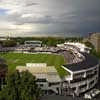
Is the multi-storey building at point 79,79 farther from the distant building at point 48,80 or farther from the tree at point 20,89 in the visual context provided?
the tree at point 20,89

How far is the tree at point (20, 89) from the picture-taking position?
16719mm

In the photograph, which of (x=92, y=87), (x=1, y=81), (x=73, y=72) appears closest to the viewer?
(x=1, y=81)

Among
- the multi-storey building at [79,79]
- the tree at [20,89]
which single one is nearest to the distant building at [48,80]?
the multi-storey building at [79,79]

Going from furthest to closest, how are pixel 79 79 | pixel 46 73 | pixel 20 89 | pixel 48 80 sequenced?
pixel 79 79
pixel 46 73
pixel 48 80
pixel 20 89

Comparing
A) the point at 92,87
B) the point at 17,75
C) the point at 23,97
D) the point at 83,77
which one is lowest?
the point at 92,87

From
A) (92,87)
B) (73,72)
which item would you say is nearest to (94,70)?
(92,87)

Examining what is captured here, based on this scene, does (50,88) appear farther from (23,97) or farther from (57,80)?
(23,97)

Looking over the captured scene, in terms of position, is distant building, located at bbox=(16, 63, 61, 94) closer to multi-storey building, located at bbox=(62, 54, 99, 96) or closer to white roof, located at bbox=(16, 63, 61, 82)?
white roof, located at bbox=(16, 63, 61, 82)

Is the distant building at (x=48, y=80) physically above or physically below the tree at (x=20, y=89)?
below

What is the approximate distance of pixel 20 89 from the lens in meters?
17.2

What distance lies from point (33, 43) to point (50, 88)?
315 ft

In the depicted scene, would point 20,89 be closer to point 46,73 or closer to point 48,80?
point 48,80

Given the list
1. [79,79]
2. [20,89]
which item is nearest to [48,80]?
[79,79]

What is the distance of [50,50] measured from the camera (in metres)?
92.7
